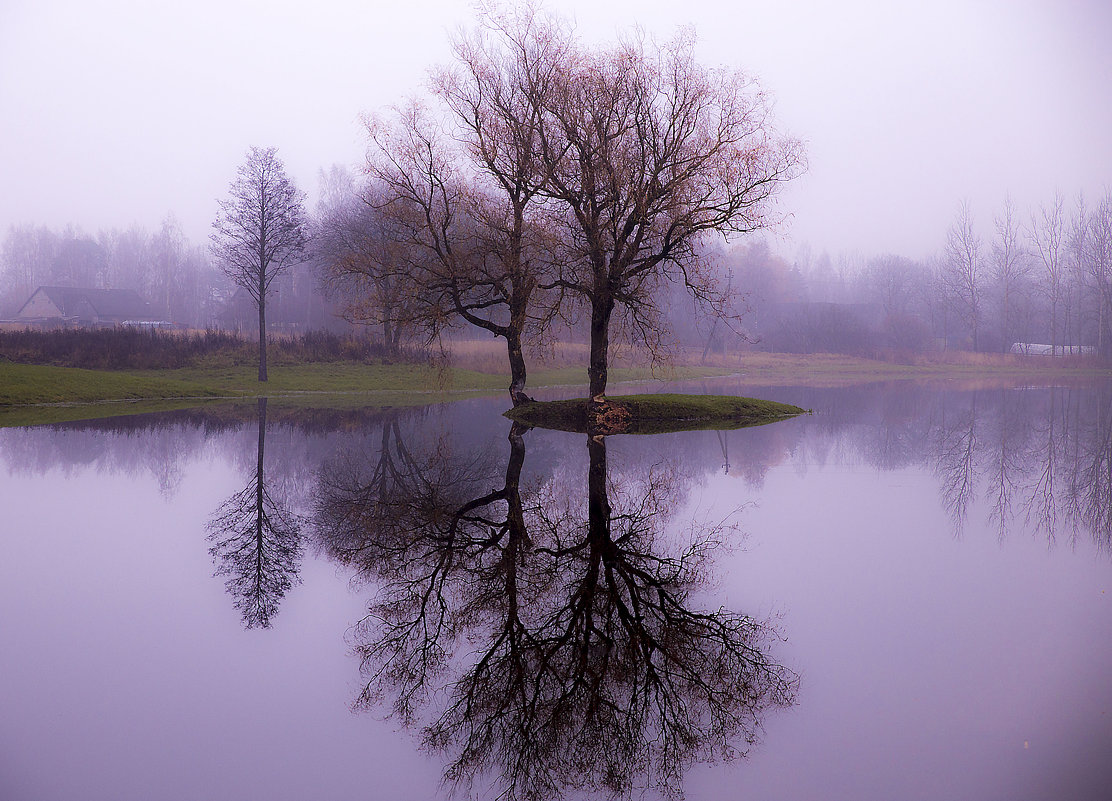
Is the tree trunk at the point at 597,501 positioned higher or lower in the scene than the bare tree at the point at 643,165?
lower

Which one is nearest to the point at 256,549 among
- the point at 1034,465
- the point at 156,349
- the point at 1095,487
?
the point at 1095,487

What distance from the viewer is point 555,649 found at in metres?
5.25

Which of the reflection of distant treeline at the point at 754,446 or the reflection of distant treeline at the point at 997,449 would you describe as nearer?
the reflection of distant treeline at the point at 997,449

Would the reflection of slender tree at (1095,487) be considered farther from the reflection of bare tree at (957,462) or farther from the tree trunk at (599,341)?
the tree trunk at (599,341)

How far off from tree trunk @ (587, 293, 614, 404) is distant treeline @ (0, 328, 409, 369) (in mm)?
22908

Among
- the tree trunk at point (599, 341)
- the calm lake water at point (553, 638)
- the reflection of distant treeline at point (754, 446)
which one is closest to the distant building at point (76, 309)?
the reflection of distant treeline at point (754, 446)

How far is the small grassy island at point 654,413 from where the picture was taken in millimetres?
21688

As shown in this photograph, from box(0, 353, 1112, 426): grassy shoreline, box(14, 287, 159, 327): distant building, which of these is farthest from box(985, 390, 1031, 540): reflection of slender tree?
box(14, 287, 159, 327): distant building

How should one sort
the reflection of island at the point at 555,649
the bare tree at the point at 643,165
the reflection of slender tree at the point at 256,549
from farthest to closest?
the bare tree at the point at 643,165 < the reflection of slender tree at the point at 256,549 < the reflection of island at the point at 555,649

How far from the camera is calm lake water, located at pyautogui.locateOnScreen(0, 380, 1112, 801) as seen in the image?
12.9 ft

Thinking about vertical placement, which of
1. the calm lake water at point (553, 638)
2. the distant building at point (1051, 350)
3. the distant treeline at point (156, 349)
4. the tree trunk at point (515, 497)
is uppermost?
the distant building at point (1051, 350)

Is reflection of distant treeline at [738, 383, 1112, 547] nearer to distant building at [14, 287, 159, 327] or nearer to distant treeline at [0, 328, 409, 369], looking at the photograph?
distant treeline at [0, 328, 409, 369]

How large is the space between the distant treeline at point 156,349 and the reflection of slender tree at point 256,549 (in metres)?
29.9

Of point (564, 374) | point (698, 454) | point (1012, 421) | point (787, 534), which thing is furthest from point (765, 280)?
point (787, 534)
